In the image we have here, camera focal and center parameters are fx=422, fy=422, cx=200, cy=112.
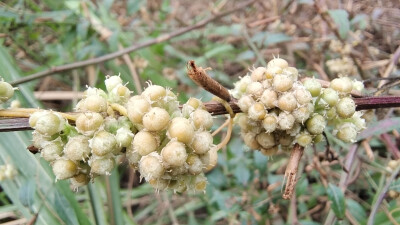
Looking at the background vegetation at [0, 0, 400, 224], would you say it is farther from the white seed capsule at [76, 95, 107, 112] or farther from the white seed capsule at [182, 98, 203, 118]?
the white seed capsule at [76, 95, 107, 112]

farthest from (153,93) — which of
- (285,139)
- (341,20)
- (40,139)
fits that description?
(341,20)

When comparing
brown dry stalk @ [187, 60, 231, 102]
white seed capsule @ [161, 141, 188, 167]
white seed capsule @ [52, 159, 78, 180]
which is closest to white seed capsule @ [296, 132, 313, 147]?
brown dry stalk @ [187, 60, 231, 102]

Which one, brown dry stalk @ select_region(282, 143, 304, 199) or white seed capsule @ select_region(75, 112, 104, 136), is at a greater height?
white seed capsule @ select_region(75, 112, 104, 136)

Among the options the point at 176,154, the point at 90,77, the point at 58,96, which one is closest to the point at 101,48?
the point at 90,77

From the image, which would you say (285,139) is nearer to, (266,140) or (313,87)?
(266,140)

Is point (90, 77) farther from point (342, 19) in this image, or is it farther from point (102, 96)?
point (102, 96)

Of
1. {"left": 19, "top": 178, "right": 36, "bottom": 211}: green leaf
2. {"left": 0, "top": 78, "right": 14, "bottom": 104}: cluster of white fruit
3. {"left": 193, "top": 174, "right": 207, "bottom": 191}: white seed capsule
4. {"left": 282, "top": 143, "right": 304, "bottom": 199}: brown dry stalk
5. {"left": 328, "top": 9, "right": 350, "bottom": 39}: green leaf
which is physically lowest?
{"left": 282, "top": 143, "right": 304, "bottom": 199}: brown dry stalk
